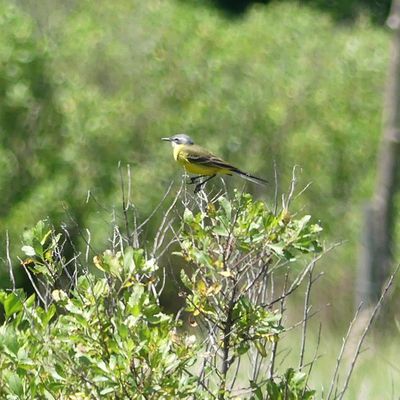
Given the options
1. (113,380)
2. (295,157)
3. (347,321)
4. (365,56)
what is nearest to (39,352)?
(113,380)

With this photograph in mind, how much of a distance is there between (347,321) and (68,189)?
717 cm

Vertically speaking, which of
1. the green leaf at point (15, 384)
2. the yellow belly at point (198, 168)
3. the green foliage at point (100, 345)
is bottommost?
the yellow belly at point (198, 168)

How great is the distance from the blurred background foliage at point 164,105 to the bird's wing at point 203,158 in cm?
609

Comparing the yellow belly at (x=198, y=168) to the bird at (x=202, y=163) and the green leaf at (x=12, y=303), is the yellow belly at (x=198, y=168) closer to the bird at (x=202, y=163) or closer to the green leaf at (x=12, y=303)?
the bird at (x=202, y=163)

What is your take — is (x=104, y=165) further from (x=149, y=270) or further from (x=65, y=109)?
(x=149, y=270)

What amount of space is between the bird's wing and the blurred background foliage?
6086mm

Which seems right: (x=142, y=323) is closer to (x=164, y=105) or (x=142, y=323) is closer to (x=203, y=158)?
(x=203, y=158)

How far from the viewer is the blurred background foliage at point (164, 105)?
56.2 ft

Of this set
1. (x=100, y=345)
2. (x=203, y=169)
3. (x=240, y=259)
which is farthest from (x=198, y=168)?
(x=100, y=345)

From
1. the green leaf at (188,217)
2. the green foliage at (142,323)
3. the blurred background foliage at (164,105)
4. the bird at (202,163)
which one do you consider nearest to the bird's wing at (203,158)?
the bird at (202,163)

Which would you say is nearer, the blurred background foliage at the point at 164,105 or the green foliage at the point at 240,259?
the green foliage at the point at 240,259

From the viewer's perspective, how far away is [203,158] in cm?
750

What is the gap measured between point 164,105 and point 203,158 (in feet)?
40.7

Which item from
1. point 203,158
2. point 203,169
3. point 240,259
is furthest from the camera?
point 203,158
